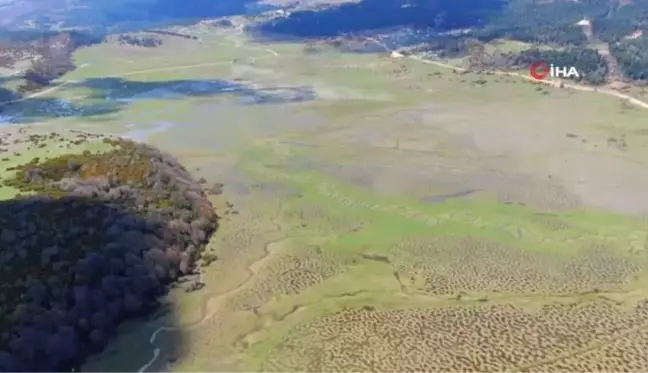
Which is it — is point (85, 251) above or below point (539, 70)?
above


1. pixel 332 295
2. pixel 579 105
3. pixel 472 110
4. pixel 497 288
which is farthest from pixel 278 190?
pixel 579 105

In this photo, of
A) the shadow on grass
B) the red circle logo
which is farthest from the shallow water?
the red circle logo

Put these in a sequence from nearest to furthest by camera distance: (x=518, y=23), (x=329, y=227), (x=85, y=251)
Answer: (x=85, y=251) < (x=329, y=227) < (x=518, y=23)

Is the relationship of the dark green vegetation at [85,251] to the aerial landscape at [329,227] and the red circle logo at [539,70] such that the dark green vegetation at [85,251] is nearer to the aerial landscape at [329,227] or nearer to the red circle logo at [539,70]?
the aerial landscape at [329,227]

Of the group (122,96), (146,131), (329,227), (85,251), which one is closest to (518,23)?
(122,96)

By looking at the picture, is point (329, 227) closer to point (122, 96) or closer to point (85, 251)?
point (85, 251)

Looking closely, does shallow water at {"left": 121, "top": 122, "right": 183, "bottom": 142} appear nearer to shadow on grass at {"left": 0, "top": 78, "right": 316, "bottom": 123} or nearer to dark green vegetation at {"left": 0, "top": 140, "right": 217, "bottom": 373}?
shadow on grass at {"left": 0, "top": 78, "right": 316, "bottom": 123}

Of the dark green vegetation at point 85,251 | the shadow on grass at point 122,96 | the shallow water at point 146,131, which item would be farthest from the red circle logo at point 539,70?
the dark green vegetation at point 85,251

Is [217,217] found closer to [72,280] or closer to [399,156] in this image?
[72,280]
